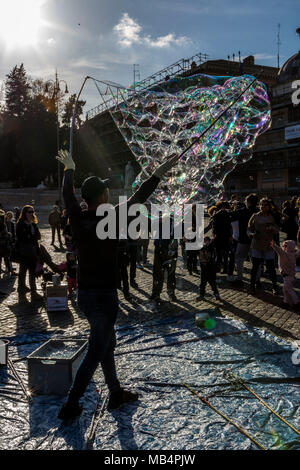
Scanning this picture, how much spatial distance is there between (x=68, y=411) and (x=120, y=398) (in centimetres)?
46

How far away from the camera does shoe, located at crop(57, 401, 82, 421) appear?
3.28m

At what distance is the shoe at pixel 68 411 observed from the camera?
3.28 m

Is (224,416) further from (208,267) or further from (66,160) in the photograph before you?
(208,267)

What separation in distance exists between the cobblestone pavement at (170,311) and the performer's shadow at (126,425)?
2.38m

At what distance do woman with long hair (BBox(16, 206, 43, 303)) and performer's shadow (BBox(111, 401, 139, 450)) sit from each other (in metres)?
4.38

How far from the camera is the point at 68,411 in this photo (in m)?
3.28

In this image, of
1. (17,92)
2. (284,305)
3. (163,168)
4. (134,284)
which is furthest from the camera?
(17,92)

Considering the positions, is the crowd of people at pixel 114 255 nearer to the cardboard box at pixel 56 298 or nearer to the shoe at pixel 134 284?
the shoe at pixel 134 284

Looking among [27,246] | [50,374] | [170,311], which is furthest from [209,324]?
[27,246]

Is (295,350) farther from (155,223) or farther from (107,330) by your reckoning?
(155,223)

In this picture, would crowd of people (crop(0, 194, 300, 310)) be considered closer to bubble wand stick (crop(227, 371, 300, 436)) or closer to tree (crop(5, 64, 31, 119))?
bubble wand stick (crop(227, 371, 300, 436))

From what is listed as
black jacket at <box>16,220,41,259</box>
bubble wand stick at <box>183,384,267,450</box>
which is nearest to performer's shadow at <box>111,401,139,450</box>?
bubble wand stick at <box>183,384,267,450</box>

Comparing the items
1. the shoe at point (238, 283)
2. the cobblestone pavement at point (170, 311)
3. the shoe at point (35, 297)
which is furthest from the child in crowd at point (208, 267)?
the shoe at point (35, 297)

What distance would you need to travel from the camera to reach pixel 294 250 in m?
6.75
